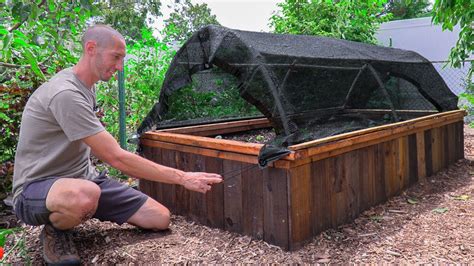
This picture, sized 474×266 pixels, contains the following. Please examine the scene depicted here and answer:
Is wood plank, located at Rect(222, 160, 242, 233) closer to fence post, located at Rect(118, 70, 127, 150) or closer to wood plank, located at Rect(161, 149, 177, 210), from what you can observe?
wood plank, located at Rect(161, 149, 177, 210)

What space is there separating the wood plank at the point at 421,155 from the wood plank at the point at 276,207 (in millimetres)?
1732

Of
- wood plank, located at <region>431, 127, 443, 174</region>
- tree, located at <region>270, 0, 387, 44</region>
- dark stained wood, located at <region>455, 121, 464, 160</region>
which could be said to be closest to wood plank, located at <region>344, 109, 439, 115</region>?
wood plank, located at <region>431, 127, 443, 174</region>

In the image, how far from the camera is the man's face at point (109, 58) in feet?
8.05

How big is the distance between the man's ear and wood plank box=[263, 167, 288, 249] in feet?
3.95

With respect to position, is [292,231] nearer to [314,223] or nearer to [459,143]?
[314,223]

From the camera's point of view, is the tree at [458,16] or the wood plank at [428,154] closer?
the tree at [458,16]

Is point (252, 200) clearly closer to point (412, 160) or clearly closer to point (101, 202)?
point (101, 202)

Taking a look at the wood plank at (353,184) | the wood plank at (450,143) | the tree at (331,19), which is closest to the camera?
the wood plank at (353,184)

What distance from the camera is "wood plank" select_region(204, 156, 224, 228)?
2.93 m

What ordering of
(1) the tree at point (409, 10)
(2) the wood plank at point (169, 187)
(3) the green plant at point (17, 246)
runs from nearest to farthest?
1. (3) the green plant at point (17, 246)
2. (2) the wood plank at point (169, 187)
3. (1) the tree at point (409, 10)

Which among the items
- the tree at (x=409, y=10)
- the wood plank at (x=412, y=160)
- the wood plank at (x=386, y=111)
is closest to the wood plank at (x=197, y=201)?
the wood plank at (x=386, y=111)

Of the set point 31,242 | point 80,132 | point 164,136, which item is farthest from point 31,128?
point 164,136

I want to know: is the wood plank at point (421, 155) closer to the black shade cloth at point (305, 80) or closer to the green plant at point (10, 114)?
the black shade cloth at point (305, 80)

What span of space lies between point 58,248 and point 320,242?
152 cm
